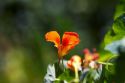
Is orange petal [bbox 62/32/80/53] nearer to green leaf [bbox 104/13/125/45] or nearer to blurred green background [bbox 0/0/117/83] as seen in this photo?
green leaf [bbox 104/13/125/45]

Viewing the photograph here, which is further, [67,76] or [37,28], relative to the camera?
[37,28]

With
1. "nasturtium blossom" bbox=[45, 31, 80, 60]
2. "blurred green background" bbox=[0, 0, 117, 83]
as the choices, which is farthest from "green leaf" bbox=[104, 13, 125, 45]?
"blurred green background" bbox=[0, 0, 117, 83]

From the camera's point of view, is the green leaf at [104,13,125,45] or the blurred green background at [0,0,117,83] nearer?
the green leaf at [104,13,125,45]

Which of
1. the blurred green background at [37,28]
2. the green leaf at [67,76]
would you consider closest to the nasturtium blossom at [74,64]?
the green leaf at [67,76]

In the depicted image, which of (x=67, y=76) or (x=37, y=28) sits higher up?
(x=37, y=28)

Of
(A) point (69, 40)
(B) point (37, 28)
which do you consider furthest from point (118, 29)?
(B) point (37, 28)

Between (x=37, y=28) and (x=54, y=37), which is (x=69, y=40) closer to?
(x=54, y=37)

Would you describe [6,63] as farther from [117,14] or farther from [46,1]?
[117,14]
